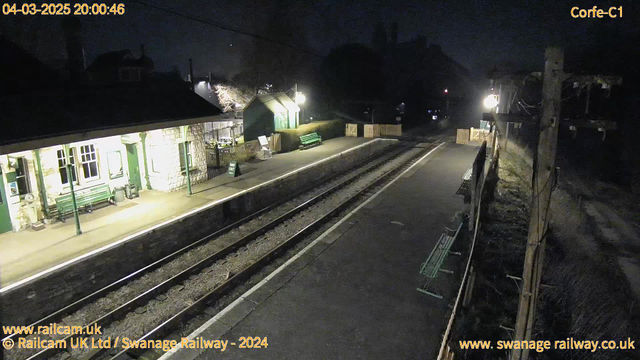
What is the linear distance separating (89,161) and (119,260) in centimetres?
490

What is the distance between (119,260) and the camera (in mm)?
9844

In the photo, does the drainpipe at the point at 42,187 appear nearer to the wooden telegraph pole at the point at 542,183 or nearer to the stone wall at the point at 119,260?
the stone wall at the point at 119,260

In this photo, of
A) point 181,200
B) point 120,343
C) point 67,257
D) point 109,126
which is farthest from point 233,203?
point 120,343

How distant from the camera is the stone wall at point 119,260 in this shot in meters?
7.95

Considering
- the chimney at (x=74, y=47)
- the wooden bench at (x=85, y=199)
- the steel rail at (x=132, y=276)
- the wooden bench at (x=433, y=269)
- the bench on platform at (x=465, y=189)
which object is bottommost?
the steel rail at (x=132, y=276)

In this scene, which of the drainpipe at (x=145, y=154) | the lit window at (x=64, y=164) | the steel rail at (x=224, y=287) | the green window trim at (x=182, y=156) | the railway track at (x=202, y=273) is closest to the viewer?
the steel rail at (x=224, y=287)

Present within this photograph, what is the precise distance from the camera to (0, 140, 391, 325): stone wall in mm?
7945

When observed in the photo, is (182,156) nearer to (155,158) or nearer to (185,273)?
(155,158)

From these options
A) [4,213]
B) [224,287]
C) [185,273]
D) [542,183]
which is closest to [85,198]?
[4,213]

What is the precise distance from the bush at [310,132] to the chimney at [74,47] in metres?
11.6

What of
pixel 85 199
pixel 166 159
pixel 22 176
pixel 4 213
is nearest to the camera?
pixel 4 213

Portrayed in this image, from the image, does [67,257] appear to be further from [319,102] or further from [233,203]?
[319,102]

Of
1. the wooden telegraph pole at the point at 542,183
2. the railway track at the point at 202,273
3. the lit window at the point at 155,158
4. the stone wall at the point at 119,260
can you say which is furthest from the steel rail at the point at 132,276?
the wooden telegraph pole at the point at 542,183

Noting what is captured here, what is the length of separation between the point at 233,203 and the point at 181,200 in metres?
1.91
